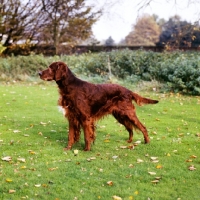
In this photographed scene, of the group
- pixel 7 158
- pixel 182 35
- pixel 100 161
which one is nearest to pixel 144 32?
pixel 182 35

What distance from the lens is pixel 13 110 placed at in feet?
34.6

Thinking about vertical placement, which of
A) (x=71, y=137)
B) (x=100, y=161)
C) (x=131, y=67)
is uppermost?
(x=131, y=67)

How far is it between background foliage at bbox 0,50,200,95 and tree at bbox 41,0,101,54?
739 cm

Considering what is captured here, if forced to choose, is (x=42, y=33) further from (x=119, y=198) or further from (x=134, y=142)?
(x=119, y=198)

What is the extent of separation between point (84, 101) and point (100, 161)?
121 centimetres

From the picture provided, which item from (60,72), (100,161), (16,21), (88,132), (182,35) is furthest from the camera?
(16,21)

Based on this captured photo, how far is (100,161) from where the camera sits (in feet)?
18.7

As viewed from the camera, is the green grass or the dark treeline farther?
the dark treeline

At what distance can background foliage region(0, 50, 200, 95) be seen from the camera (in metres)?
14.1

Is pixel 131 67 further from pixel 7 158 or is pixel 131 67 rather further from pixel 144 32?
pixel 144 32

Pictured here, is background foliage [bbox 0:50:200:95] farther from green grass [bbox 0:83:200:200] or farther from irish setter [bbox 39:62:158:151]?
irish setter [bbox 39:62:158:151]

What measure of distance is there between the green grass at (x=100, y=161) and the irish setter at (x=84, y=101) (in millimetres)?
451

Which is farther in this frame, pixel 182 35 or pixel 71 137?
pixel 182 35

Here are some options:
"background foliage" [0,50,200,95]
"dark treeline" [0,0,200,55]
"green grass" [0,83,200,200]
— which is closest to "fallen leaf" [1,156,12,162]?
"green grass" [0,83,200,200]
